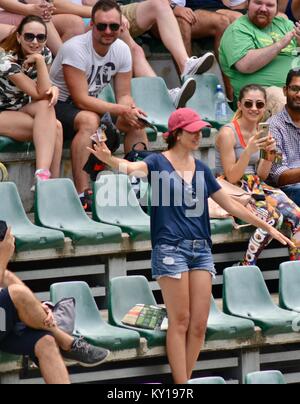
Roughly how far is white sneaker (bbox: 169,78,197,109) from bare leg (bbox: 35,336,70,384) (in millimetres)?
3263

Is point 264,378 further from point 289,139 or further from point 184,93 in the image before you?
point 184,93

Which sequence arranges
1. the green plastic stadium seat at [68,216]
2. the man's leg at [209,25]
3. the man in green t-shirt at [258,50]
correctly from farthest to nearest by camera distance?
the man's leg at [209,25], the man in green t-shirt at [258,50], the green plastic stadium seat at [68,216]

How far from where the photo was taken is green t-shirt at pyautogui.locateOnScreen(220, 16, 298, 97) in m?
11.2

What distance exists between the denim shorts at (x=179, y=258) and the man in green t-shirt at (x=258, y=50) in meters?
2.81

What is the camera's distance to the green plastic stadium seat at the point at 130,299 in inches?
339

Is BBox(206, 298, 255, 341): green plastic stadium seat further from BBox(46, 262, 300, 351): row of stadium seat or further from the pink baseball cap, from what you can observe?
the pink baseball cap

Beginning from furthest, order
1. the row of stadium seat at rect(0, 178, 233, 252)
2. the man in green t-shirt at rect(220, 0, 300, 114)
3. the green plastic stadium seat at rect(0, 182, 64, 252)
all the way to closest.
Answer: the man in green t-shirt at rect(220, 0, 300, 114), the row of stadium seat at rect(0, 178, 233, 252), the green plastic stadium seat at rect(0, 182, 64, 252)

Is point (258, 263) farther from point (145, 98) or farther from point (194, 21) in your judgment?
point (194, 21)

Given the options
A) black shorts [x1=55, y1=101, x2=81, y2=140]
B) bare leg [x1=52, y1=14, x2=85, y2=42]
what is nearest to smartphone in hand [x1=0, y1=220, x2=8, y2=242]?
black shorts [x1=55, y1=101, x2=81, y2=140]

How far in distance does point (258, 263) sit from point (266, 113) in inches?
49.0

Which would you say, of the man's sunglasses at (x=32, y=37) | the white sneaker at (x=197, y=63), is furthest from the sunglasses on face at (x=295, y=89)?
the man's sunglasses at (x=32, y=37)

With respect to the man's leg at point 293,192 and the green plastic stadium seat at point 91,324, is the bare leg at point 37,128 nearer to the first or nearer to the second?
the green plastic stadium seat at point 91,324
